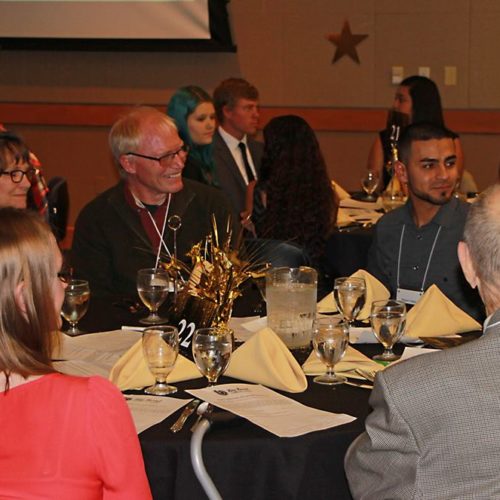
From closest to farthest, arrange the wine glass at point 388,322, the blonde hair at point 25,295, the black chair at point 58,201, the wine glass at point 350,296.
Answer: the blonde hair at point 25,295
the wine glass at point 388,322
the wine glass at point 350,296
the black chair at point 58,201

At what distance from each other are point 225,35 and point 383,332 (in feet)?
19.6

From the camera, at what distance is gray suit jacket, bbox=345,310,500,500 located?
5.69 ft

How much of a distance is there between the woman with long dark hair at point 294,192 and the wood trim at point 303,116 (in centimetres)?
294

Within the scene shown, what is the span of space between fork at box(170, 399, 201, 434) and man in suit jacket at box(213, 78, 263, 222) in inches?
152

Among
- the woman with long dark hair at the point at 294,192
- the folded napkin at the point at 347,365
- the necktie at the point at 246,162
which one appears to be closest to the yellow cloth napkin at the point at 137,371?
the folded napkin at the point at 347,365

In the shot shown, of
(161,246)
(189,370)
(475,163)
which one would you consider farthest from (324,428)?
(475,163)

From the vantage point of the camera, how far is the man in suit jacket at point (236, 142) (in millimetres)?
6277

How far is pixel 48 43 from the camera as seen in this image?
870 centimetres

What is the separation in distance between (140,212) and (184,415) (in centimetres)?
194

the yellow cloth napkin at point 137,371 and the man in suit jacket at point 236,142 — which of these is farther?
the man in suit jacket at point 236,142

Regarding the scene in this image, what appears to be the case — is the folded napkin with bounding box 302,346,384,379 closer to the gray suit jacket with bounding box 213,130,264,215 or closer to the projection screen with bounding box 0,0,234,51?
the gray suit jacket with bounding box 213,130,264,215

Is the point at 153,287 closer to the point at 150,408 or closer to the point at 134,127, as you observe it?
the point at 150,408

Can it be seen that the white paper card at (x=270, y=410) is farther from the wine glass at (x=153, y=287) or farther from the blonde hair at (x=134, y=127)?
Answer: the blonde hair at (x=134, y=127)

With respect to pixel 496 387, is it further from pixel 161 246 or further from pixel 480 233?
pixel 161 246
